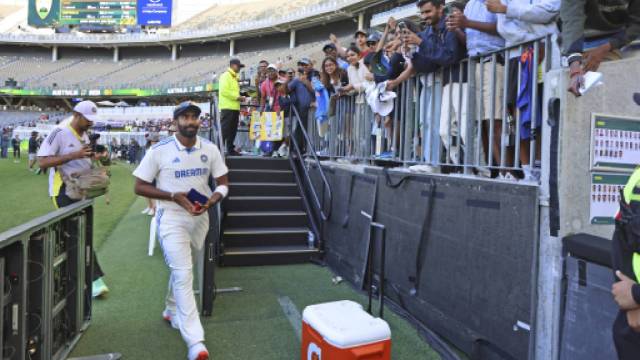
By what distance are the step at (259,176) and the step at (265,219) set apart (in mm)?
816

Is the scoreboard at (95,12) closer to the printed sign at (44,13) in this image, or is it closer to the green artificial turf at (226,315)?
the printed sign at (44,13)

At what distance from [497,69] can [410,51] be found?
1.38 m

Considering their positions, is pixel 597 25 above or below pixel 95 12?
below

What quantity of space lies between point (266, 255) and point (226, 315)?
1877mm

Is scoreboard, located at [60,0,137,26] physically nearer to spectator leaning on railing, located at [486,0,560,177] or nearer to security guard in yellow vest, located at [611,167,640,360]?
spectator leaning on railing, located at [486,0,560,177]

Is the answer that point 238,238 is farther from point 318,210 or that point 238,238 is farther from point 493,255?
point 493,255

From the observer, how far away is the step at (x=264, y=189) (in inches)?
282

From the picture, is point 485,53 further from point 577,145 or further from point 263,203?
point 263,203

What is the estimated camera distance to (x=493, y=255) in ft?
10.1

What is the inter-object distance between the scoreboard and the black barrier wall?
202 ft

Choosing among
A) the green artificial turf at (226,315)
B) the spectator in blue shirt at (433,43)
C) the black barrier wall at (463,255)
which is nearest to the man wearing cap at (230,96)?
the green artificial turf at (226,315)

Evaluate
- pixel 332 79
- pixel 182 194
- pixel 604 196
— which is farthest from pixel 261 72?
pixel 604 196

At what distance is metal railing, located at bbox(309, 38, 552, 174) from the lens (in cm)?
309

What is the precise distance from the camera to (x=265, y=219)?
6.73 meters
